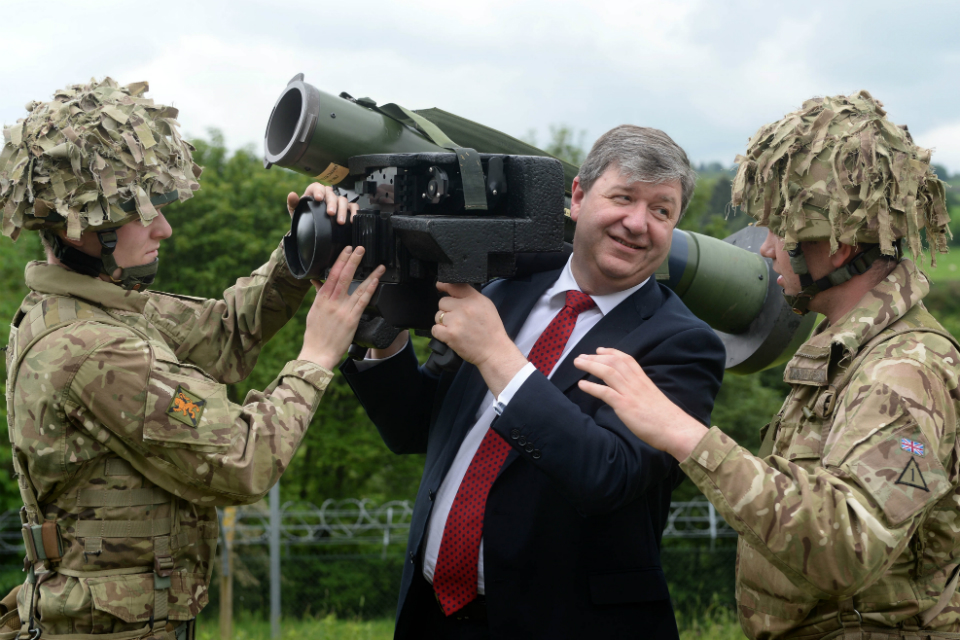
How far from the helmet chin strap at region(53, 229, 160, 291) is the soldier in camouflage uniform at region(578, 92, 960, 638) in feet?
4.64

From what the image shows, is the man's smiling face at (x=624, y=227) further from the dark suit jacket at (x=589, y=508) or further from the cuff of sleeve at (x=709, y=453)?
the cuff of sleeve at (x=709, y=453)

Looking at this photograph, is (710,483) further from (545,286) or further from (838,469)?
(545,286)

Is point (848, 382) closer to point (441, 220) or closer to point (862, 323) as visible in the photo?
point (862, 323)

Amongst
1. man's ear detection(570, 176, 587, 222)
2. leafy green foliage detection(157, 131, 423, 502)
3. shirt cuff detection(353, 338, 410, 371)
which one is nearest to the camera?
man's ear detection(570, 176, 587, 222)

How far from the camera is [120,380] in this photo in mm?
2514

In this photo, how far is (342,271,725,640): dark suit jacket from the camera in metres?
2.57

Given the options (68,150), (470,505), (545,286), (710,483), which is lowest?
(470,505)

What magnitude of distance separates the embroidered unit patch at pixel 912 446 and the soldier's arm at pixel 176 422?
1680 millimetres

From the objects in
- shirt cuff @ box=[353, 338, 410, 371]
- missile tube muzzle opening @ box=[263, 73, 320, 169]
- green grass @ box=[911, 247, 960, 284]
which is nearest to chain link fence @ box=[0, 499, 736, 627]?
shirt cuff @ box=[353, 338, 410, 371]

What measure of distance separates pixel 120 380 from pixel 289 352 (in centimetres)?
1257

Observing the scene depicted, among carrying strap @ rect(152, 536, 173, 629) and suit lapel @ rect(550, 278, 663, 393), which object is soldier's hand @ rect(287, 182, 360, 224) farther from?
carrying strap @ rect(152, 536, 173, 629)

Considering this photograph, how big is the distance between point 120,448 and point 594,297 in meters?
1.60

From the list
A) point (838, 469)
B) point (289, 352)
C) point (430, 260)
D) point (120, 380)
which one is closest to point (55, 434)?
point (120, 380)

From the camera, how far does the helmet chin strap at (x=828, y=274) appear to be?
2682mm
